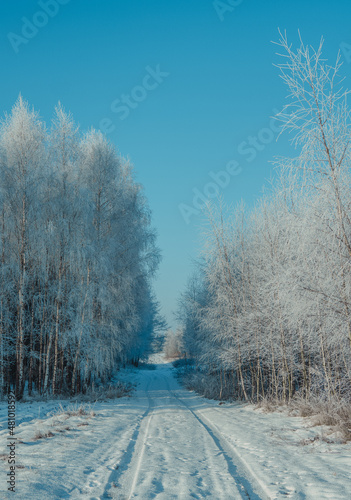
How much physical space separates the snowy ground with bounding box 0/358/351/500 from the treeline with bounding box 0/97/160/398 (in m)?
5.65

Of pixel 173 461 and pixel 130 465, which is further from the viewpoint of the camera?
pixel 173 461

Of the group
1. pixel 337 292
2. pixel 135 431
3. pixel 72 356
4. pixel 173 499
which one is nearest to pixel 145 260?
pixel 72 356

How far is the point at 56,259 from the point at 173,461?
1077 cm

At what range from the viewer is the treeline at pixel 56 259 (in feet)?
43.5

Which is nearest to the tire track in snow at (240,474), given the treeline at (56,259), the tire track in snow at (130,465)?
the tire track in snow at (130,465)

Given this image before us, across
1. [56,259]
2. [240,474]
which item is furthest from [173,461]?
[56,259]

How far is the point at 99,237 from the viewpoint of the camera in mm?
15781

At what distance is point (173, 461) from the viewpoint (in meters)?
5.10

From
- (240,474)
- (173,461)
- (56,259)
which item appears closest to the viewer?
(240,474)

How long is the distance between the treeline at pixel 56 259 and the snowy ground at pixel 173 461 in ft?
18.5

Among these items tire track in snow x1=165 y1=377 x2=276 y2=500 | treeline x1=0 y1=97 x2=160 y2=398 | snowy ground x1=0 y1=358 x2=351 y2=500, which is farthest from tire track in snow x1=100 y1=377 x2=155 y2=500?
treeline x1=0 y1=97 x2=160 y2=398

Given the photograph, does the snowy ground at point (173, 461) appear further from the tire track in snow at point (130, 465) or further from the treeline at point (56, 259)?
the treeline at point (56, 259)

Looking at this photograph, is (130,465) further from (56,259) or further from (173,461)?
(56,259)

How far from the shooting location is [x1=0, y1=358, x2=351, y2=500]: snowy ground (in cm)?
384
